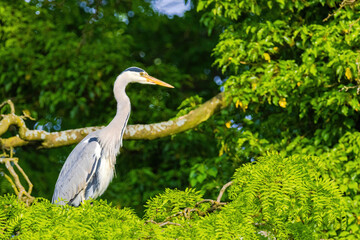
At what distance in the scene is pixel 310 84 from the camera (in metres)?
5.12

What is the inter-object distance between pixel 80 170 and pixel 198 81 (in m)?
3.89

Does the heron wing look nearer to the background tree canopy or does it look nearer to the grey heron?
the grey heron

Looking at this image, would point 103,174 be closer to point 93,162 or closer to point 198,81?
point 93,162

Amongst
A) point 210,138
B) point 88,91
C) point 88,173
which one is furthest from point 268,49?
point 88,91

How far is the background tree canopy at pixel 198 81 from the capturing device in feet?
16.8

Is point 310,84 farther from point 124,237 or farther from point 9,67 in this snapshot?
point 9,67

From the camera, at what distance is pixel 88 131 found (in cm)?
520

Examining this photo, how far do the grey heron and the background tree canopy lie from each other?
0.87 meters

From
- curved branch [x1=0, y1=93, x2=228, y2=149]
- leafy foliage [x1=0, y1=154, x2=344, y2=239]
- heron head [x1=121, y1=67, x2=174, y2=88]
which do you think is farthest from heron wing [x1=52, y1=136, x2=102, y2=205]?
leafy foliage [x1=0, y1=154, x2=344, y2=239]

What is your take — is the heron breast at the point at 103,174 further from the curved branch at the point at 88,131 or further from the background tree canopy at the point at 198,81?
the background tree canopy at the point at 198,81

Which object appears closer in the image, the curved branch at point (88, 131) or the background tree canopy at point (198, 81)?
the curved branch at point (88, 131)

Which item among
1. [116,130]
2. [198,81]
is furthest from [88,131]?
[198,81]

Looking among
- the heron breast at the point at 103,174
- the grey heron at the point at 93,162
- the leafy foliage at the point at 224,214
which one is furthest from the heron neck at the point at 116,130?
the leafy foliage at the point at 224,214

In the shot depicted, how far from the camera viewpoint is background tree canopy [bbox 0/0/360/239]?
5109 mm
